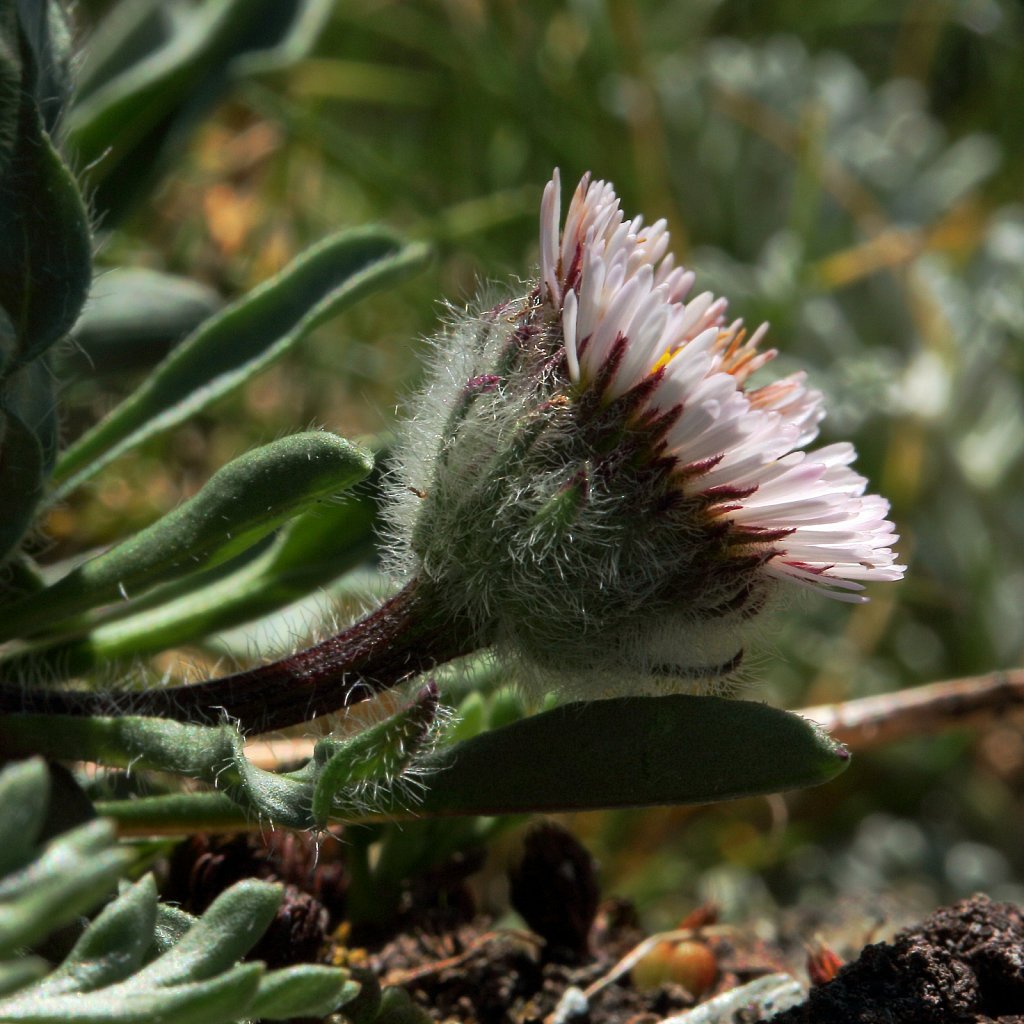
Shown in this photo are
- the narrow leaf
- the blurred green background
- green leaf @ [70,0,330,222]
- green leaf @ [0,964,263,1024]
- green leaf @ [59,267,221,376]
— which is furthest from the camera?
the blurred green background

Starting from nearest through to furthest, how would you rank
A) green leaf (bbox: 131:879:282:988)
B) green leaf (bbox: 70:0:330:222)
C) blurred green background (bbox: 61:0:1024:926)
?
green leaf (bbox: 131:879:282:988)
green leaf (bbox: 70:0:330:222)
blurred green background (bbox: 61:0:1024:926)

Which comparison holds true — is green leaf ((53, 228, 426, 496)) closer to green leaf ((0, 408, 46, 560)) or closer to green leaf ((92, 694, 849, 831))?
green leaf ((0, 408, 46, 560))

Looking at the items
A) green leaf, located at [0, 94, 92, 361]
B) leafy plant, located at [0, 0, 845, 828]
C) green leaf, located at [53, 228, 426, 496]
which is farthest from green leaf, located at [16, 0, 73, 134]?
green leaf, located at [53, 228, 426, 496]

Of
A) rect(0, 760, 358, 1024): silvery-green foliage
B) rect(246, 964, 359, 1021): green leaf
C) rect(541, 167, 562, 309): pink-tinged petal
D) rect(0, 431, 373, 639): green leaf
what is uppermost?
rect(541, 167, 562, 309): pink-tinged petal

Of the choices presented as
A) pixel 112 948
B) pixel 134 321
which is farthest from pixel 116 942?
pixel 134 321

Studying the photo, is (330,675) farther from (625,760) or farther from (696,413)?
(696,413)

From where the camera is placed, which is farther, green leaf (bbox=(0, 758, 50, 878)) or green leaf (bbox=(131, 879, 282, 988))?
green leaf (bbox=(131, 879, 282, 988))
